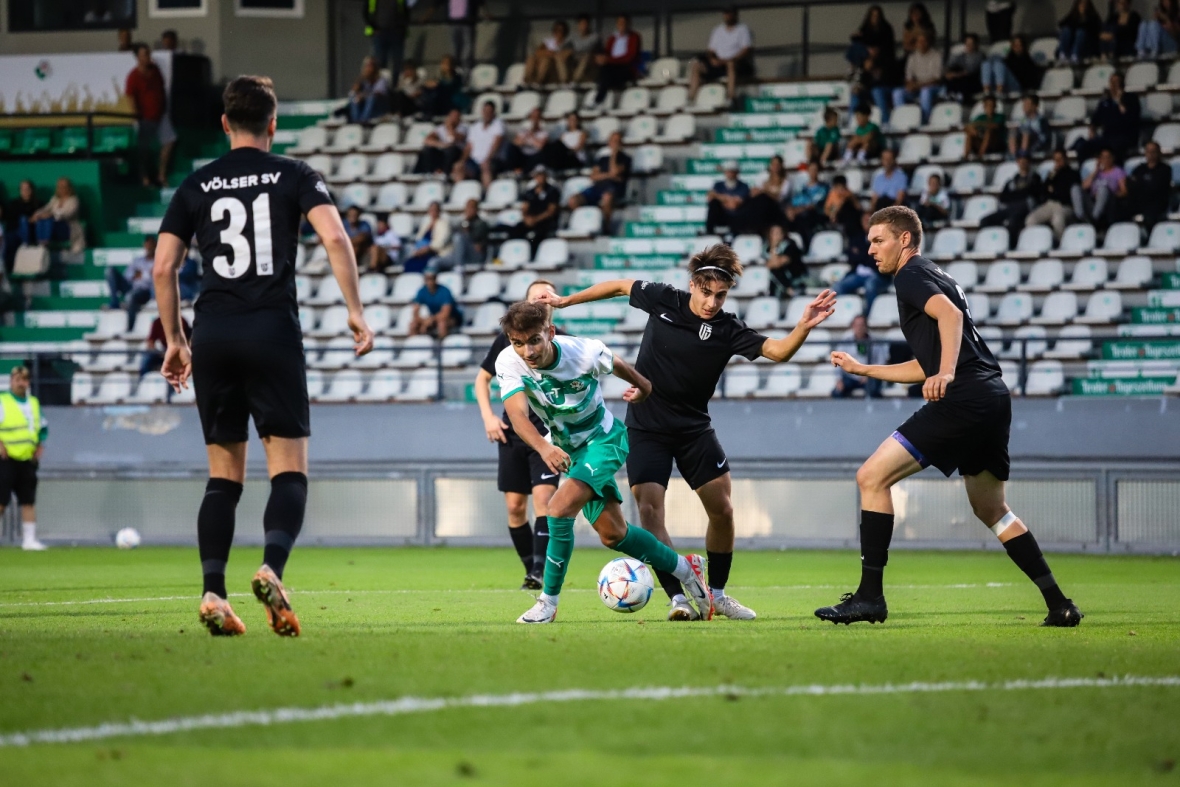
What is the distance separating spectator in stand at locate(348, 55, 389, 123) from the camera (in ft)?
88.2

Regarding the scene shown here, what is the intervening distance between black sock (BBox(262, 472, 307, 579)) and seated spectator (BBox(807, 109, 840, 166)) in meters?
16.5

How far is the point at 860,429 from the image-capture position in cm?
1889

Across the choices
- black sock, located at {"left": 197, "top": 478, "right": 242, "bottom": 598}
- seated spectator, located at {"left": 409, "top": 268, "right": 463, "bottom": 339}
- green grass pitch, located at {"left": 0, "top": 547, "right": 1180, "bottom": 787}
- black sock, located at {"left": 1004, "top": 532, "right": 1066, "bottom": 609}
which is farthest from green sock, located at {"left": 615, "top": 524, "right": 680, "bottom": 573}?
seated spectator, located at {"left": 409, "top": 268, "right": 463, "bottom": 339}

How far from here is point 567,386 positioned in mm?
8141

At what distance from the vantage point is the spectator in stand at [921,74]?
77.5 feet

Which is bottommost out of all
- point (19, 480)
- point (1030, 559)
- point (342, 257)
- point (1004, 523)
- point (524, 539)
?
point (19, 480)

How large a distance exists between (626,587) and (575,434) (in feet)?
3.05

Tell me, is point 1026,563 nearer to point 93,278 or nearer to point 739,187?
point 739,187

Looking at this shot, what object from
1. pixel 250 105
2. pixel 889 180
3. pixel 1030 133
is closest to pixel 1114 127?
pixel 1030 133

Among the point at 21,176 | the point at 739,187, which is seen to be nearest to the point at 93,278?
the point at 21,176

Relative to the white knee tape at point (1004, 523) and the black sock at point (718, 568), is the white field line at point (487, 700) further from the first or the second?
the black sock at point (718, 568)

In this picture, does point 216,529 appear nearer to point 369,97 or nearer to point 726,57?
point 726,57

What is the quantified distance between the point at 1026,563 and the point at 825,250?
44.7 feet

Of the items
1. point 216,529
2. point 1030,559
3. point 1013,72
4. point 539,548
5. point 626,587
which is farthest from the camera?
point 1013,72
